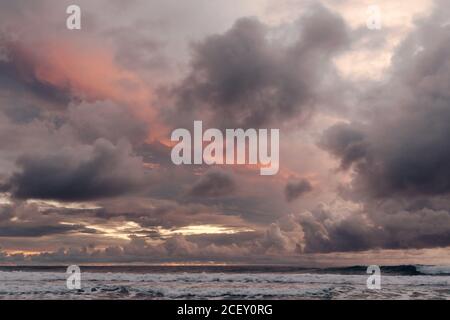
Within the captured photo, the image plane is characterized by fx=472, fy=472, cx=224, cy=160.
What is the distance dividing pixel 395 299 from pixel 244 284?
13116mm

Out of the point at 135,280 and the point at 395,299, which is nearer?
the point at 395,299

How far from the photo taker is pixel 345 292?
32500 mm

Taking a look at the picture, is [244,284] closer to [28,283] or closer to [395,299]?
[395,299]
